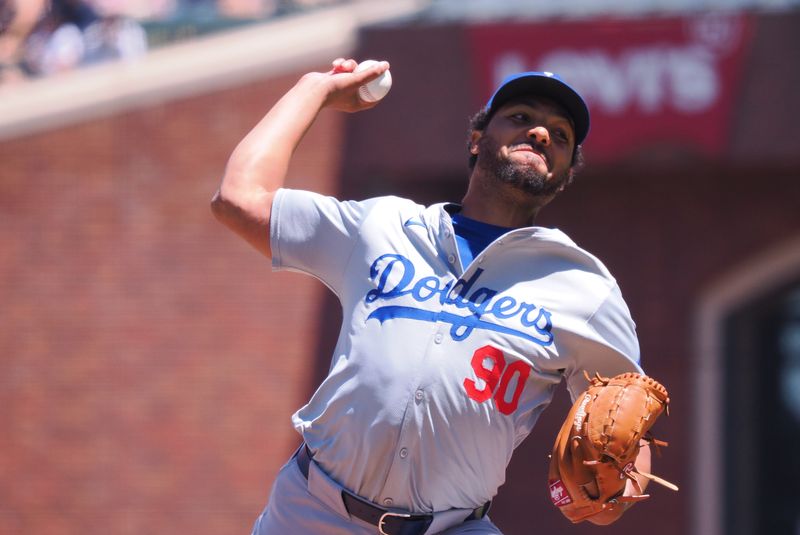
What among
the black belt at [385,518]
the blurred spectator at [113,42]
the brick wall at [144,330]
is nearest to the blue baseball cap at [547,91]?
the black belt at [385,518]

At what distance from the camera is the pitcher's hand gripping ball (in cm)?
299

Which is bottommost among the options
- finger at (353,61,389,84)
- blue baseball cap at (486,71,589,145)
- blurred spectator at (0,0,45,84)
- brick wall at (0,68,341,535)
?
brick wall at (0,68,341,535)

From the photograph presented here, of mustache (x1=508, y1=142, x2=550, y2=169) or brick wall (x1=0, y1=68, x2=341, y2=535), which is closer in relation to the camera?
mustache (x1=508, y1=142, x2=550, y2=169)

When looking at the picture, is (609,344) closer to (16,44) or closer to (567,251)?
(567,251)

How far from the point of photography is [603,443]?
9.80 feet

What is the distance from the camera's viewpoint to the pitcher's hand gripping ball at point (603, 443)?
2990mm

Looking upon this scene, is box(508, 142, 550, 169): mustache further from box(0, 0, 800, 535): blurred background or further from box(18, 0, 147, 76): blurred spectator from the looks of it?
box(18, 0, 147, 76): blurred spectator

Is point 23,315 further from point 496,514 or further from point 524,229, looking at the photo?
point 524,229

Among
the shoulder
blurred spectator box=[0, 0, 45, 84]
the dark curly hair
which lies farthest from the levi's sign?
the shoulder

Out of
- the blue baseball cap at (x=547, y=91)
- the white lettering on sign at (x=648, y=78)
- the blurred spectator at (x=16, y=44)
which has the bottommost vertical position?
the blue baseball cap at (x=547, y=91)

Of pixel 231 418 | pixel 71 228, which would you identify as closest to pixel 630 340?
pixel 231 418

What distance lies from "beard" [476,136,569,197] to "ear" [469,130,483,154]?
18cm

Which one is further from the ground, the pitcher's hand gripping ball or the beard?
the beard

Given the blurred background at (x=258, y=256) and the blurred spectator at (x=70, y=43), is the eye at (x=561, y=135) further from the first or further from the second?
the blurred spectator at (x=70, y=43)
